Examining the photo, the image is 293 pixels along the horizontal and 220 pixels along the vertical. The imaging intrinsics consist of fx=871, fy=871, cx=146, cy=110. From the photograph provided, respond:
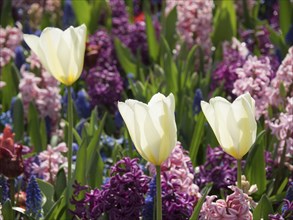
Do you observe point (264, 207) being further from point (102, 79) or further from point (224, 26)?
point (224, 26)

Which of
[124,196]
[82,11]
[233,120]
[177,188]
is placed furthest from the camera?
[82,11]

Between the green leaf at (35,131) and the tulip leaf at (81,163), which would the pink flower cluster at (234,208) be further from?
the green leaf at (35,131)

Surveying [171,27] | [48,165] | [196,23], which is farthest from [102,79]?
[48,165]

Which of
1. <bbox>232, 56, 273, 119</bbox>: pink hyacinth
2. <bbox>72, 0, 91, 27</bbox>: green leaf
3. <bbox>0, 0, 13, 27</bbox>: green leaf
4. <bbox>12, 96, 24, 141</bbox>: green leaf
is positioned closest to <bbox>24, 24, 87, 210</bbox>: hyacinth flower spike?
<bbox>232, 56, 273, 119</bbox>: pink hyacinth

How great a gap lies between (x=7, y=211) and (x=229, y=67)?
1718mm

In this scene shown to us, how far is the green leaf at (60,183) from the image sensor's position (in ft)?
9.64

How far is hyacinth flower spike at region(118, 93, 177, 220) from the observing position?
6.79 ft

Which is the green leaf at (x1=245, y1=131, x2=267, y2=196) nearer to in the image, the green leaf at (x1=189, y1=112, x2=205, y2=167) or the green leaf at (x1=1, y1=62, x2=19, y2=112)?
the green leaf at (x1=189, y1=112, x2=205, y2=167)

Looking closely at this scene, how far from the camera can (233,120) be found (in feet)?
7.18

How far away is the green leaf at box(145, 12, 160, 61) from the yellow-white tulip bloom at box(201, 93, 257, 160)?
104 inches

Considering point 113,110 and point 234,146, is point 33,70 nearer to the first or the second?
point 113,110

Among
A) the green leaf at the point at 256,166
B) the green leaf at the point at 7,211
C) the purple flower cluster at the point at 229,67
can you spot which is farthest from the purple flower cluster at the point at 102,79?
the green leaf at the point at 7,211

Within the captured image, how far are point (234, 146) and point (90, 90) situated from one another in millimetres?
1950

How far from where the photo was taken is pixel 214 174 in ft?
9.67
